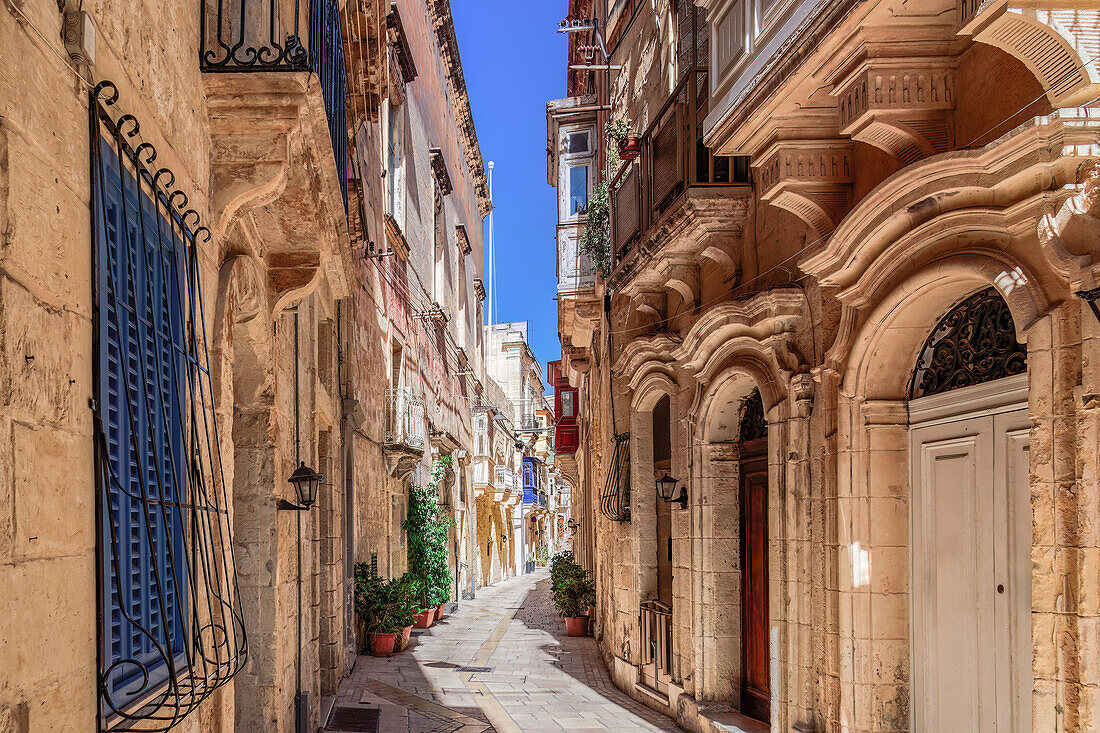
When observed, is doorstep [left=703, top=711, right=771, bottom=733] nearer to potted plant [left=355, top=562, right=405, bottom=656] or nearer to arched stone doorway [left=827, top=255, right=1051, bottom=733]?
arched stone doorway [left=827, top=255, right=1051, bottom=733]

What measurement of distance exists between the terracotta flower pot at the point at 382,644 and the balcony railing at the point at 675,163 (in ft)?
22.6

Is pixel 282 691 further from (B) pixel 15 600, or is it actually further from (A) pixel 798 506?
(B) pixel 15 600

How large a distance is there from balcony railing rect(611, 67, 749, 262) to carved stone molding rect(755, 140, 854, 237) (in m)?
1.35

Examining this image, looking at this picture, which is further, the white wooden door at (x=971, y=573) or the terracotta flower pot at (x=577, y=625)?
the terracotta flower pot at (x=577, y=625)

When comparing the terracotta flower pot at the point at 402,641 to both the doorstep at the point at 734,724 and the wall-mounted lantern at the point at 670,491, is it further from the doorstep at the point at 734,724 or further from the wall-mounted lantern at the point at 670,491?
the doorstep at the point at 734,724

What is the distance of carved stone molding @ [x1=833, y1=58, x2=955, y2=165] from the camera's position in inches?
217

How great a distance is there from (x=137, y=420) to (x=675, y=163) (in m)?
6.74

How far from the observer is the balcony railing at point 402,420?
16.5 meters

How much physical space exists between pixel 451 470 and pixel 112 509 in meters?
21.8

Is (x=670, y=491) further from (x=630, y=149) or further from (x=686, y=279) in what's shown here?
(x=630, y=149)

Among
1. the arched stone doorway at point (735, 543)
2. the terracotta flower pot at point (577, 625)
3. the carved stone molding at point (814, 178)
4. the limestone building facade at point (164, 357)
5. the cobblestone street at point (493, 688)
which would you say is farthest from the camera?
the terracotta flower pot at point (577, 625)

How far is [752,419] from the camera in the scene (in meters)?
9.23

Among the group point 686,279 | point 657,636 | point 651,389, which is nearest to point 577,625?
point 657,636

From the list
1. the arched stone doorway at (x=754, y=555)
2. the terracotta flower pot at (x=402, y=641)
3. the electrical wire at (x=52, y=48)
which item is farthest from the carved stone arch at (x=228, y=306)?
the terracotta flower pot at (x=402, y=641)
